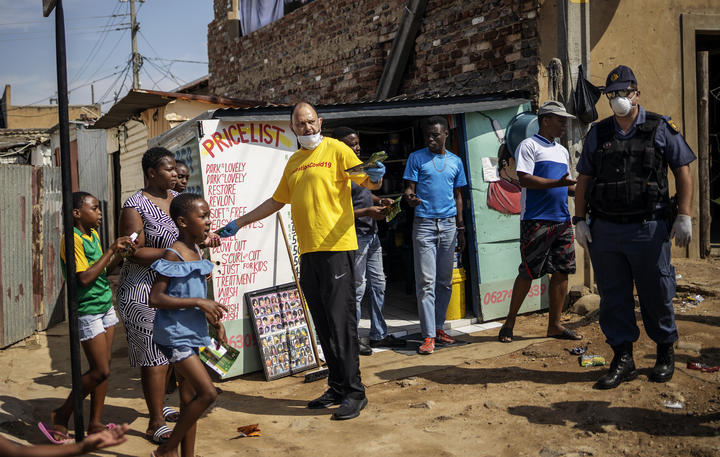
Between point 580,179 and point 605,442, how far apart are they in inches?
75.1

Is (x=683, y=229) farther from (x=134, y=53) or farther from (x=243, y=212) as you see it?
(x=134, y=53)

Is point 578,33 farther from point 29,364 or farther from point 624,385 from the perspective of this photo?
point 29,364

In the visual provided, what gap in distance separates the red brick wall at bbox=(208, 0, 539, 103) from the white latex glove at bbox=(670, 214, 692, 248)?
317cm

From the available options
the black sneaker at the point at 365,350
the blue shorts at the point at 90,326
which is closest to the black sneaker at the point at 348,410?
the black sneaker at the point at 365,350

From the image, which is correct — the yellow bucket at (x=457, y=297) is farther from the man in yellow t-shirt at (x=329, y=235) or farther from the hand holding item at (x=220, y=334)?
the hand holding item at (x=220, y=334)

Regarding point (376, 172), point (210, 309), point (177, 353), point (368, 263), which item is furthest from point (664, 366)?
point (177, 353)

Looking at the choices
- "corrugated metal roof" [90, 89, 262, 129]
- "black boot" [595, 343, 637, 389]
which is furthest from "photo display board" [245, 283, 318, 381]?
"corrugated metal roof" [90, 89, 262, 129]

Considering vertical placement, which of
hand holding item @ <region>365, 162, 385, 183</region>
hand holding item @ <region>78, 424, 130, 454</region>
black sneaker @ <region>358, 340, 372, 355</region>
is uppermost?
hand holding item @ <region>365, 162, 385, 183</region>

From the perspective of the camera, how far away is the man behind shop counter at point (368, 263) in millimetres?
5758

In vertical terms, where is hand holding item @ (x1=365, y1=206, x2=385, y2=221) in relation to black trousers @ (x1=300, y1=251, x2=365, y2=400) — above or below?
above

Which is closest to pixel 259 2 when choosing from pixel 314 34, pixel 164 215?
pixel 314 34

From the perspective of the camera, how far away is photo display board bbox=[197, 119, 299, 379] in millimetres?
5363

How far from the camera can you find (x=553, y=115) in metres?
5.57

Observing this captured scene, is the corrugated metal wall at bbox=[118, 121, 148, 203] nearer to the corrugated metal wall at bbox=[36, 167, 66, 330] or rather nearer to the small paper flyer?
the corrugated metal wall at bbox=[36, 167, 66, 330]
